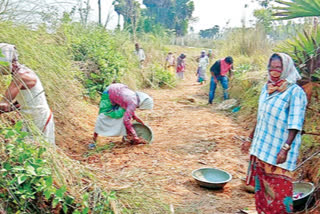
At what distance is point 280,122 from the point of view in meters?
2.70

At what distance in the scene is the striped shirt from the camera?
2604 mm

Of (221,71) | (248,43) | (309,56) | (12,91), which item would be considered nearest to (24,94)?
(12,91)

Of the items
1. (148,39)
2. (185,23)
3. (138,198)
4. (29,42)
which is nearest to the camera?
(138,198)

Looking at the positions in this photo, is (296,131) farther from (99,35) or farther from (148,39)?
(148,39)

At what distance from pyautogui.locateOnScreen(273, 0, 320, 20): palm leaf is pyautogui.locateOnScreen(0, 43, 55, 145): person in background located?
2595 millimetres

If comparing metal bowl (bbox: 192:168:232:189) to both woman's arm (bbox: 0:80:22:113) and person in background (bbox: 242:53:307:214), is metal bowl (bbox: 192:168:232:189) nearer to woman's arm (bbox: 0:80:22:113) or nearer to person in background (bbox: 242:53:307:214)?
person in background (bbox: 242:53:307:214)

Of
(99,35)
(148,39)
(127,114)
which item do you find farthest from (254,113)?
(148,39)

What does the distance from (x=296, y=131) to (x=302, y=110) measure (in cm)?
17

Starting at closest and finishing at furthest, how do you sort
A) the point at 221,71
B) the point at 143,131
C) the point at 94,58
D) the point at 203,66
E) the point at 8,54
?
the point at 8,54, the point at 143,131, the point at 94,58, the point at 221,71, the point at 203,66

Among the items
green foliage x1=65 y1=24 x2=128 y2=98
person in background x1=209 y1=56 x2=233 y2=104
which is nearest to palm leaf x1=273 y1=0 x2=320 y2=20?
green foliage x1=65 y1=24 x2=128 y2=98

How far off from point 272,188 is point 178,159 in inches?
88.5

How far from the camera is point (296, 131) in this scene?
260cm

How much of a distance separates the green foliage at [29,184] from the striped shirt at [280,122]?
1287 millimetres

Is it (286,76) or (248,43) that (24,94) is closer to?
(286,76)
